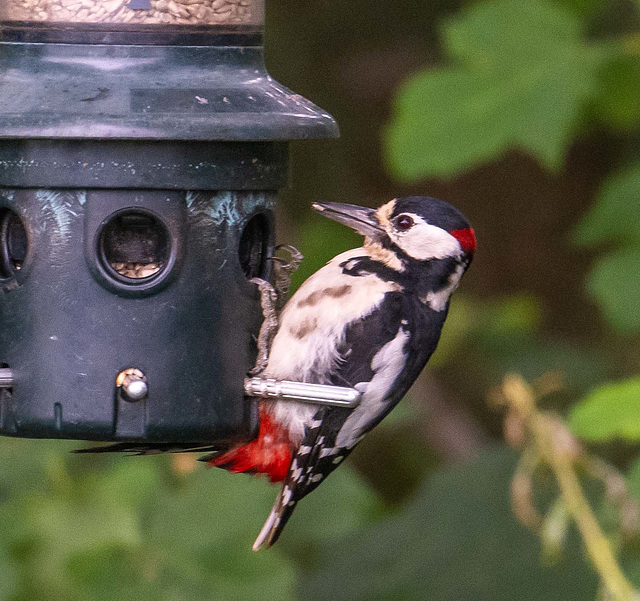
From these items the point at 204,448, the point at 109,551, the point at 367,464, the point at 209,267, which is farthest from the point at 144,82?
the point at 367,464

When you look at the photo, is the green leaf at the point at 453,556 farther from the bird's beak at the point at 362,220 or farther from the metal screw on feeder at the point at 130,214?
the metal screw on feeder at the point at 130,214

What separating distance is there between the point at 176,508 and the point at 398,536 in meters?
1.06

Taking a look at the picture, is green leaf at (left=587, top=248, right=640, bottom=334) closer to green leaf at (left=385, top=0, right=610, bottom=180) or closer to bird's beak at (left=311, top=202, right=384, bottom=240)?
green leaf at (left=385, top=0, right=610, bottom=180)

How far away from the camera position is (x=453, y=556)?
4887mm

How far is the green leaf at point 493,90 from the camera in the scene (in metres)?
4.53

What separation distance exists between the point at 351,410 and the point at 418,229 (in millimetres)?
507

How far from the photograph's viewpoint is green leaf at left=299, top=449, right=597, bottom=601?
479cm

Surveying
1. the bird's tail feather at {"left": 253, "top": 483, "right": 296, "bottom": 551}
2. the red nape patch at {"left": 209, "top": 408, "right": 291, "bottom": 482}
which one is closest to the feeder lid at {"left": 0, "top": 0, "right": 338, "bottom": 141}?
the red nape patch at {"left": 209, "top": 408, "right": 291, "bottom": 482}

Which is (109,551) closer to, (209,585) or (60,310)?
(209,585)

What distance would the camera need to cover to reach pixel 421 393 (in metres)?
6.55

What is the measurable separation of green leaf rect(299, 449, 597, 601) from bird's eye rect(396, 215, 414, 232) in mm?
1939

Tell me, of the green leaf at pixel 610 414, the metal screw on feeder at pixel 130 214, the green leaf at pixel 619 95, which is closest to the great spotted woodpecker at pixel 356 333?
the metal screw on feeder at pixel 130 214

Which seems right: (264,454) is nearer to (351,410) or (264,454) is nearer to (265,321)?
(351,410)

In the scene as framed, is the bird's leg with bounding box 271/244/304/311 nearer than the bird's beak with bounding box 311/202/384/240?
Yes
